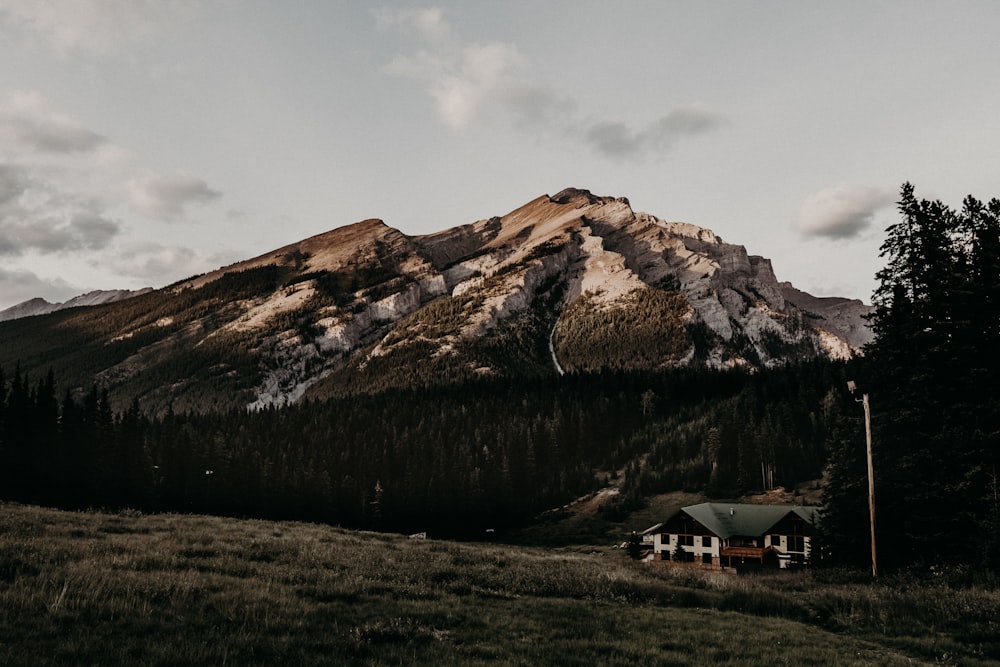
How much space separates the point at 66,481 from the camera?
8062cm

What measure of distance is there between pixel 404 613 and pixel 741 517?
69.2 metres

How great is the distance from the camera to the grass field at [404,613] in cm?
995

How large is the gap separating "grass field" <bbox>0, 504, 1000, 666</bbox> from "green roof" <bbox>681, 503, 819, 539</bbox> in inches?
1868

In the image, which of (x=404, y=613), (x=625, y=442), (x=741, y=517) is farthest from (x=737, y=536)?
(x=625, y=442)

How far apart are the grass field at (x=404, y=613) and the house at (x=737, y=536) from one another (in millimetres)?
47852

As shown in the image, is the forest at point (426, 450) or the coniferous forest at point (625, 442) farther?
the forest at point (426, 450)

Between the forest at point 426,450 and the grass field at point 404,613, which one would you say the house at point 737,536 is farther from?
the grass field at point 404,613

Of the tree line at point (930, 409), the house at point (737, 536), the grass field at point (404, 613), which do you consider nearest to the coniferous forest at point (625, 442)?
the tree line at point (930, 409)

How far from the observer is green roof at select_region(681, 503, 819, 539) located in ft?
227

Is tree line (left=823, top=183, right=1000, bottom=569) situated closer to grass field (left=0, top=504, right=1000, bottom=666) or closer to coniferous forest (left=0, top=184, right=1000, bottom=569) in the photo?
coniferous forest (left=0, top=184, right=1000, bottom=569)

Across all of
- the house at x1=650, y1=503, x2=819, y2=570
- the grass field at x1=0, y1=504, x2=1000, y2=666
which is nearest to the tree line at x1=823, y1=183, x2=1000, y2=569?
the grass field at x1=0, y1=504, x2=1000, y2=666

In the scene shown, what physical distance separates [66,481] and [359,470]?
183 ft

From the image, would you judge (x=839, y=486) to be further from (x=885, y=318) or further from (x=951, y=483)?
(x=885, y=318)

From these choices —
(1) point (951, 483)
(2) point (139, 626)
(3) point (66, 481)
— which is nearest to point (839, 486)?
(1) point (951, 483)
